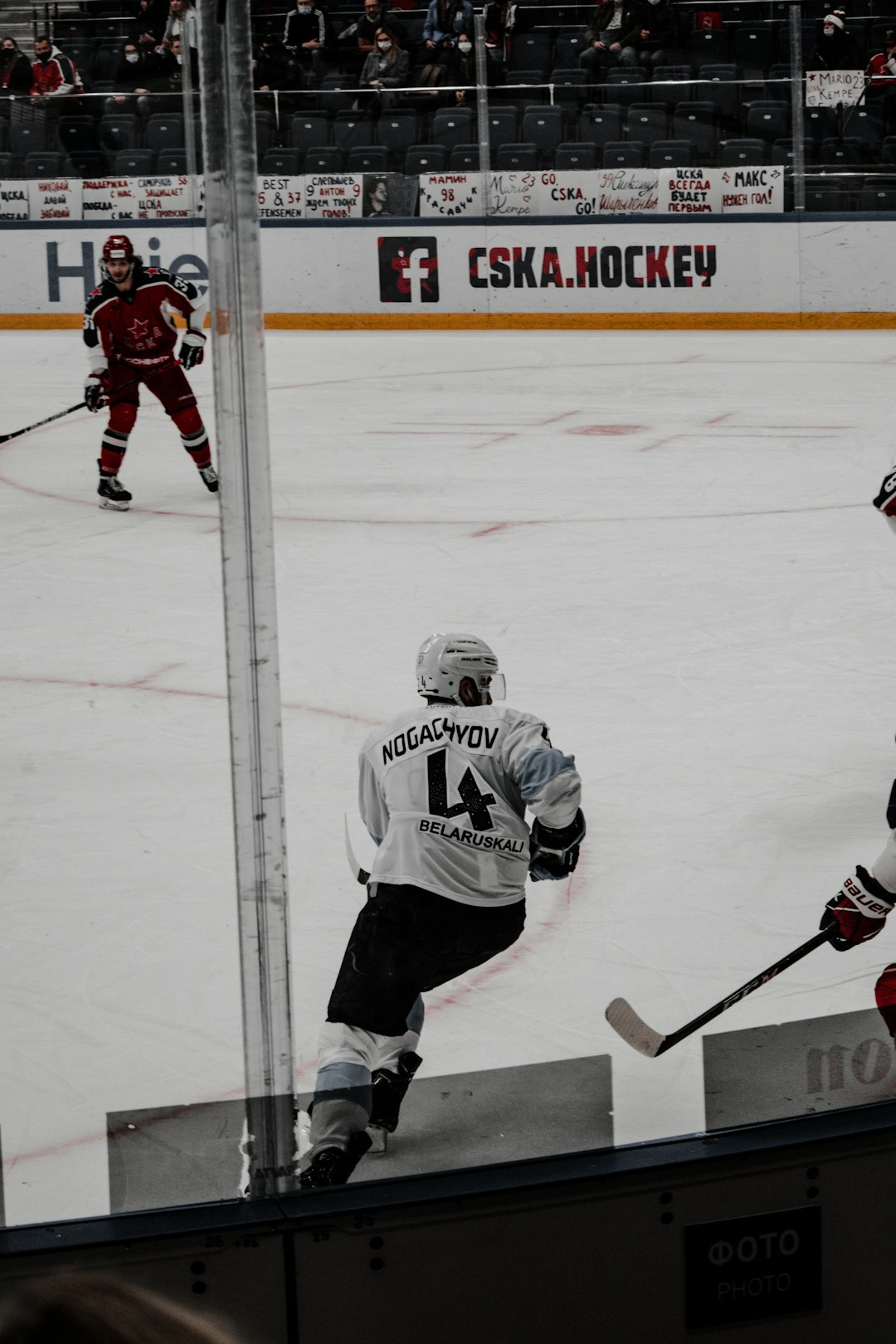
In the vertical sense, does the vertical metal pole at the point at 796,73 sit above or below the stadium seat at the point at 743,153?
above

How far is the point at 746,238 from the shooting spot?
12633mm

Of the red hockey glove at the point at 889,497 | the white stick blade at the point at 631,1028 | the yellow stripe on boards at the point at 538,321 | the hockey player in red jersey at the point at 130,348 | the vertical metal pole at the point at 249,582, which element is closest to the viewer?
the vertical metal pole at the point at 249,582

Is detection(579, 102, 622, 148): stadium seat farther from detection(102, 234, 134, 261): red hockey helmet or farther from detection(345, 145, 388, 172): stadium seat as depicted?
detection(102, 234, 134, 261): red hockey helmet

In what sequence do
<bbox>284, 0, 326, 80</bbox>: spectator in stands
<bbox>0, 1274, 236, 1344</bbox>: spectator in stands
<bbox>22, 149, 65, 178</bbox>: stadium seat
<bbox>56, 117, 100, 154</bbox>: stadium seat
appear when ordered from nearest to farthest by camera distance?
<bbox>0, 1274, 236, 1344</bbox>: spectator in stands → <bbox>284, 0, 326, 80</bbox>: spectator in stands → <bbox>56, 117, 100, 154</bbox>: stadium seat → <bbox>22, 149, 65, 178</bbox>: stadium seat

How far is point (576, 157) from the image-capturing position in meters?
12.6

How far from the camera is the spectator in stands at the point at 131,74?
490 inches

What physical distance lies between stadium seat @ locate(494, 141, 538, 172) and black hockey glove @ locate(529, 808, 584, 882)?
10499 millimetres

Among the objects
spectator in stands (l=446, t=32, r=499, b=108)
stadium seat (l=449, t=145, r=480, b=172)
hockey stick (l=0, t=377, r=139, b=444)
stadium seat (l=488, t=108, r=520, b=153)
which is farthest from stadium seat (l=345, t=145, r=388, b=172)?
hockey stick (l=0, t=377, r=139, b=444)

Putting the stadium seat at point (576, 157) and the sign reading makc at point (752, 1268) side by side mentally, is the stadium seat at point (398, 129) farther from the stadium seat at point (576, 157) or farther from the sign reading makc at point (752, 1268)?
the sign reading makc at point (752, 1268)

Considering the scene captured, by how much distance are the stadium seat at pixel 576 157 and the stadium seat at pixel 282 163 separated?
181 cm

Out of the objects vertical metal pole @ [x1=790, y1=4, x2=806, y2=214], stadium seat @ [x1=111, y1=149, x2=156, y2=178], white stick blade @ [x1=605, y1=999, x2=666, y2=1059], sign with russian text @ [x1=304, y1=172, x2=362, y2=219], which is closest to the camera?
white stick blade @ [x1=605, y1=999, x2=666, y2=1059]

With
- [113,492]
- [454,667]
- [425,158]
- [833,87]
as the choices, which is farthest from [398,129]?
[454,667]

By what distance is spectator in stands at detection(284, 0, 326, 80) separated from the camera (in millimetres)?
12344

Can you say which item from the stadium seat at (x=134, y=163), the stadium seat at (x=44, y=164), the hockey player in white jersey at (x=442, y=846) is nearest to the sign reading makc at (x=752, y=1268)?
the hockey player in white jersey at (x=442, y=846)
